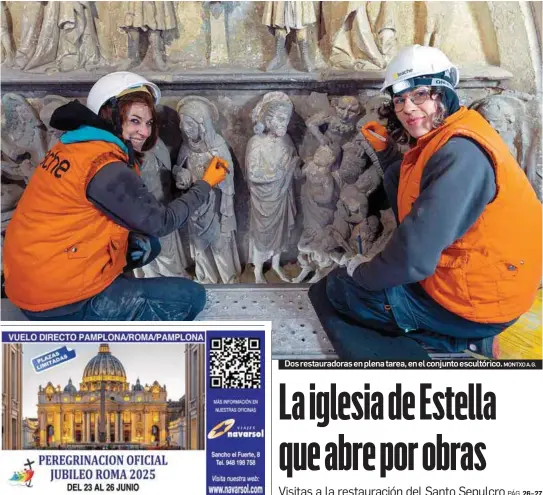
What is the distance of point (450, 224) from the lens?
2.54 meters

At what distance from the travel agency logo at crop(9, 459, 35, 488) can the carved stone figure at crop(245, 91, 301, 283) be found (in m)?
1.34

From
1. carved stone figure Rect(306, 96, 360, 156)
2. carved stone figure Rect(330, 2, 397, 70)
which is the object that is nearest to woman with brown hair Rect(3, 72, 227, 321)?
carved stone figure Rect(306, 96, 360, 156)

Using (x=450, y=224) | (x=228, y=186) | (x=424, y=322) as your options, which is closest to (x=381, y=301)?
(x=424, y=322)

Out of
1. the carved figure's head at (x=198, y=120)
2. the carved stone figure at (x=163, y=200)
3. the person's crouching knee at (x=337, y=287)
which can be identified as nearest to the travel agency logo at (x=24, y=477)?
the carved stone figure at (x=163, y=200)

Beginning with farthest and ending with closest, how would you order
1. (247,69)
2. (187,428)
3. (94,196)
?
(247,69) → (187,428) → (94,196)

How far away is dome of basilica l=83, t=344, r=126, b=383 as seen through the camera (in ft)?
9.68

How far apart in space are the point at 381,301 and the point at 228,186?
937 mm

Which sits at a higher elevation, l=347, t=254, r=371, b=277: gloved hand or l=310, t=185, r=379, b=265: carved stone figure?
l=310, t=185, r=379, b=265: carved stone figure

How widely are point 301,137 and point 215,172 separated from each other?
0.46 m

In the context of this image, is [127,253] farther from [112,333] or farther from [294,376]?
[294,376]

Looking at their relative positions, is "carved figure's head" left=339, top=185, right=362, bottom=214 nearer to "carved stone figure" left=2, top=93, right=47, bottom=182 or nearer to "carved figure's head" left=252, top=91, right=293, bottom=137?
"carved figure's head" left=252, top=91, right=293, bottom=137

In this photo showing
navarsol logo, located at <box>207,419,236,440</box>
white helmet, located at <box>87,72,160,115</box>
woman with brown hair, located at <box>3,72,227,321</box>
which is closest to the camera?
woman with brown hair, located at <box>3,72,227,321</box>

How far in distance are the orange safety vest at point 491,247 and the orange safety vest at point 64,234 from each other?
131cm

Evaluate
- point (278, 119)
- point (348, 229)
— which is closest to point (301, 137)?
point (278, 119)
